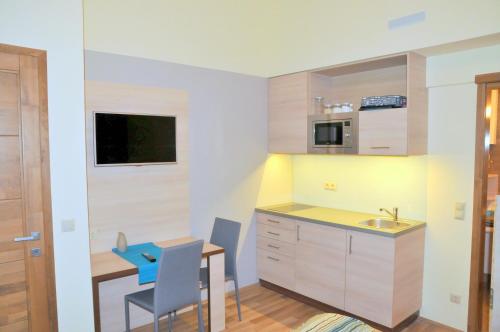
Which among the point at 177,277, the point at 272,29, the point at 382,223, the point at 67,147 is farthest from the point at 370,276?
the point at 272,29

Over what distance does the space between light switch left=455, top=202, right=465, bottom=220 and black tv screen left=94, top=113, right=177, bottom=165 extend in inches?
104

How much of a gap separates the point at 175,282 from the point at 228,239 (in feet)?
2.97

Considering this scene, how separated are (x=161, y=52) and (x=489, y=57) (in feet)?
9.40

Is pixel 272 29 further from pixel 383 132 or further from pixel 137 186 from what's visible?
pixel 137 186

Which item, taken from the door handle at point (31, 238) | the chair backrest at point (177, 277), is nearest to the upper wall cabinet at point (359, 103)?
the chair backrest at point (177, 277)

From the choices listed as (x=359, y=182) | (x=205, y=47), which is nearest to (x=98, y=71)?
(x=205, y=47)

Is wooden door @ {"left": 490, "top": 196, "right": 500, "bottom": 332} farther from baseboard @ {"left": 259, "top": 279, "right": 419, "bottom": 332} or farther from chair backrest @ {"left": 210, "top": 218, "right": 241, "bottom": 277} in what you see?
chair backrest @ {"left": 210, "top": 218, "right": 241, "bottom": 277}

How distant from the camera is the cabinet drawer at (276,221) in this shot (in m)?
3.82

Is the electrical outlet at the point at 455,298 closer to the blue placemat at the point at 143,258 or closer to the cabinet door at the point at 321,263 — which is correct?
the cabinet door at the point at 321,263

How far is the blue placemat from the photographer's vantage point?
264cm

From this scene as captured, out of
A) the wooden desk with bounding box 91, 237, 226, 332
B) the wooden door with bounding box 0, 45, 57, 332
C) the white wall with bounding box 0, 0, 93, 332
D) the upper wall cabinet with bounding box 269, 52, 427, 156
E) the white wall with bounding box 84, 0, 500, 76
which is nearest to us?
the wooden door with bounding box 0, 45, 57, 332

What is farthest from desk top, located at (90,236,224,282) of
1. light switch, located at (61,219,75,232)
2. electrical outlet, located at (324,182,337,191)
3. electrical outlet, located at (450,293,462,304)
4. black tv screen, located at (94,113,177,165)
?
electrical outlet, located at (450,293,462,304)

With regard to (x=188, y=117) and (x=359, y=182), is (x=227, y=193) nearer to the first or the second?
(x=188, y=117)

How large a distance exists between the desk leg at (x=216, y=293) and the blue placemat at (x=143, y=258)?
48 centimetres
